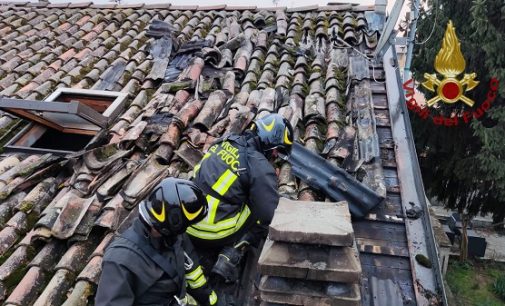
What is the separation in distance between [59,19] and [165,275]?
286 inches

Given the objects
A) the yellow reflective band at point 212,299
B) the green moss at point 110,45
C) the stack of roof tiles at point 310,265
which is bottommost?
the green moss at point 110,45

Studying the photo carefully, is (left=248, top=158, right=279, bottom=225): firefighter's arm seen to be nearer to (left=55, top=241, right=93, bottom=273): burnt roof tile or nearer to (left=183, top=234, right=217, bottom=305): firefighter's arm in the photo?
(left=183, top=234, right=217, bottom=305): firefighter's arm

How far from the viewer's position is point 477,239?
14375mm

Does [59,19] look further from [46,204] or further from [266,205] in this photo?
[266,205]

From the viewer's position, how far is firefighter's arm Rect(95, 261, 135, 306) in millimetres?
2221

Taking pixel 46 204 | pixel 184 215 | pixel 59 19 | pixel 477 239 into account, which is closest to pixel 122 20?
pixel 59 19

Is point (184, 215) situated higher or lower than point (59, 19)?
higher

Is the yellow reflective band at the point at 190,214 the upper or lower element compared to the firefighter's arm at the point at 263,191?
upper

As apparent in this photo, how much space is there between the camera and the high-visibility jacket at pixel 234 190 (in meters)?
3.15

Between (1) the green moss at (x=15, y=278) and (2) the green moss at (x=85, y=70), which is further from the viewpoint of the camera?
(2) the green moss at (x=85, y=70)

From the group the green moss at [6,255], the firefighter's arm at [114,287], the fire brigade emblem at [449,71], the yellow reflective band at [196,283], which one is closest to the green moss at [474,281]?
the fire brigade emblem at [449,71]

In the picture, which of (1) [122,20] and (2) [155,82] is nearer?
(2) [155,82]

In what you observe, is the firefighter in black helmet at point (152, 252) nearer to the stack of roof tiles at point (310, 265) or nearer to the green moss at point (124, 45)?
the stack of roof tiles at point (310, 265)

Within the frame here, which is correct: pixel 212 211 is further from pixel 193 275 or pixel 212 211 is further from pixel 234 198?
pixel 193 275
